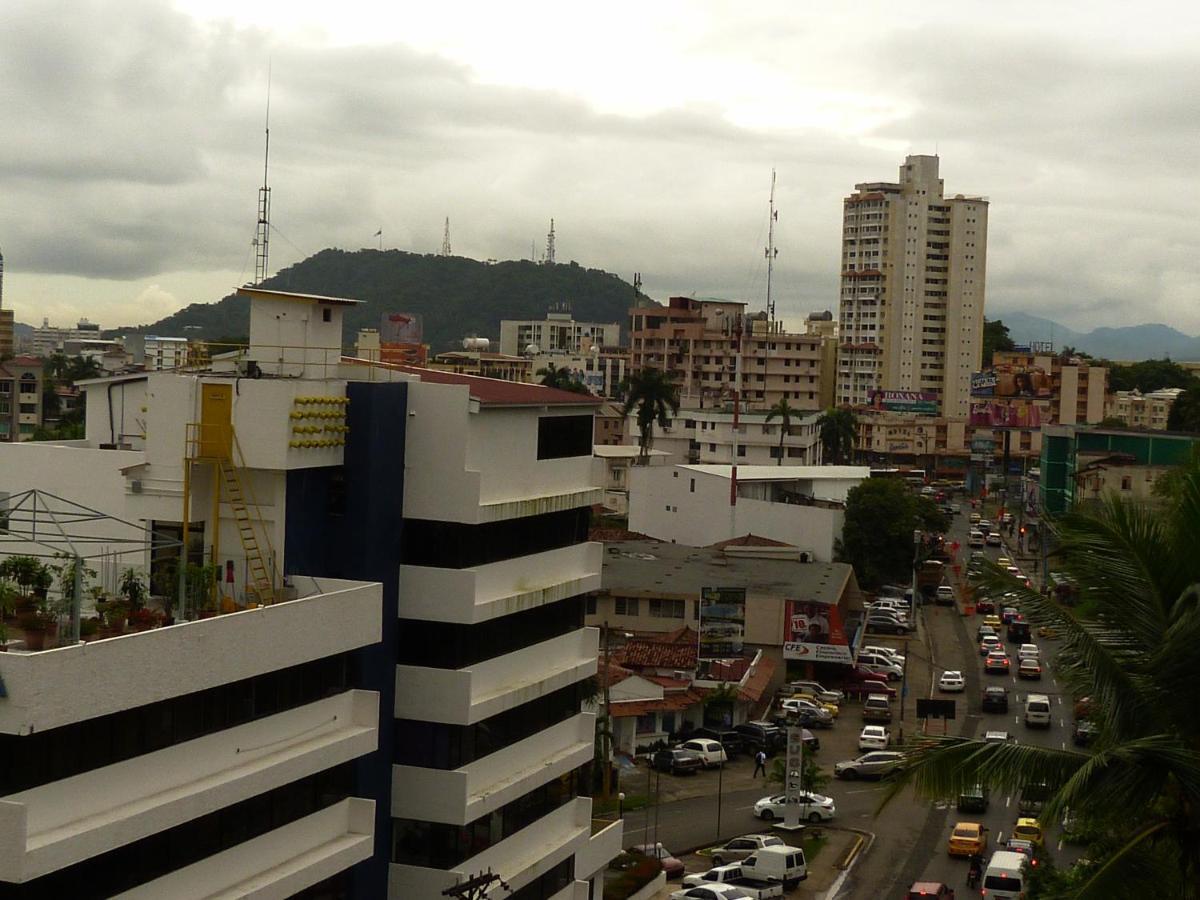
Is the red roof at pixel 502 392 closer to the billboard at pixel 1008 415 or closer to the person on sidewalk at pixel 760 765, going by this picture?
the person on sidewalk at pixel 760 765

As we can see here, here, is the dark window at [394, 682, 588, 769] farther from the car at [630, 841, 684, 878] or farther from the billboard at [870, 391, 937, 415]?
the billboard at [870, 391, 937, 415]

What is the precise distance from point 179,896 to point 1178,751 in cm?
1009

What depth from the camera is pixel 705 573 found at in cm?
5866

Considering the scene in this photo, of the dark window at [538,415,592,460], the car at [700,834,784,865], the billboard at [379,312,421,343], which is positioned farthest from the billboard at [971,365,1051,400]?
the dark window at [538,415,592,460]

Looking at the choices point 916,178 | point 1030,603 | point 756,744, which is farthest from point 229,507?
point 916,178

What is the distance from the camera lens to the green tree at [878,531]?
72375 millimetres

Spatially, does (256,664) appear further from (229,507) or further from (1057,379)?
(1057,379)

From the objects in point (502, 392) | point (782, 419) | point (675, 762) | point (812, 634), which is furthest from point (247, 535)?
point (782, 419)

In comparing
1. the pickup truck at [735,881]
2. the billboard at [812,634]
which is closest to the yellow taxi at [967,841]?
the pickup truck at [735,881]

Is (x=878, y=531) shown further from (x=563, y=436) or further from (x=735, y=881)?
(x=563, y=436)

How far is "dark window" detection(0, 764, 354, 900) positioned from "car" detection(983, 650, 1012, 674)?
1689 inches

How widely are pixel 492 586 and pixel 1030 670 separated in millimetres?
39372

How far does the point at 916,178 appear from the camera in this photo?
15100 centimetres

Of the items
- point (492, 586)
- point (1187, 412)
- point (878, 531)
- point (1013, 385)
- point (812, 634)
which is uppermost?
point (1013, 385)
